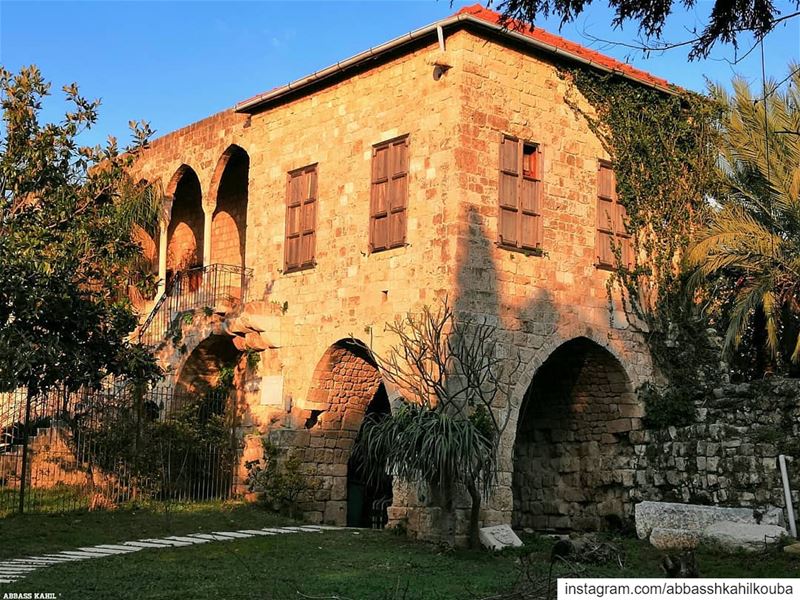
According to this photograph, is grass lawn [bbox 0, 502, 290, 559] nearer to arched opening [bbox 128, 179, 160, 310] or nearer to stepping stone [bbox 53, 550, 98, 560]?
stepping stone [bbox 53, 550, 98, 560]

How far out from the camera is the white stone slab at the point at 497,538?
13.5 m

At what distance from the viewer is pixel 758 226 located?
16203mm

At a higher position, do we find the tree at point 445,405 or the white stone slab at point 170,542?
the tree at point 445,405

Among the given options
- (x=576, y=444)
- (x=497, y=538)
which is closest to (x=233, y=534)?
(x=497, y=538)

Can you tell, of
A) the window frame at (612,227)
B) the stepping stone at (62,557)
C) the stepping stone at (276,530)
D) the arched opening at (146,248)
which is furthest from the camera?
the arched opening at (146,248)

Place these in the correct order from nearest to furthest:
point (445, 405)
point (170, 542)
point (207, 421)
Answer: point (170, 542) < point (445, 405) < point (207, 421)

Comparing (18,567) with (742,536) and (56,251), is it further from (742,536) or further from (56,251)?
(742,536)

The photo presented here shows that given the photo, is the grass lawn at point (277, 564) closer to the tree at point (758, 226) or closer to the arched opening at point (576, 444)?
the arched opening at point (576, 444)

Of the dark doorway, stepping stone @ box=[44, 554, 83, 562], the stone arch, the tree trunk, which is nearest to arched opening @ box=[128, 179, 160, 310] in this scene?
the stone arch

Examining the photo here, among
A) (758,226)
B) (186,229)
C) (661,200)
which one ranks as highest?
(186,229)

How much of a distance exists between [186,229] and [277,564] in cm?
1335

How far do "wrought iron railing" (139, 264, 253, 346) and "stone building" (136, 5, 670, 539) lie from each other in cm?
13

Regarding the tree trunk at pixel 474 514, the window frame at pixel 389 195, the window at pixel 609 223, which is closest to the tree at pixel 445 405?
the tree trunk at pixel 474 514

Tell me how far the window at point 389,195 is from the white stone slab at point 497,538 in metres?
4.19
